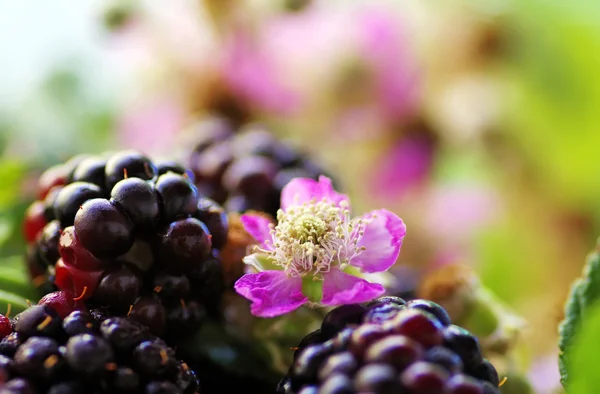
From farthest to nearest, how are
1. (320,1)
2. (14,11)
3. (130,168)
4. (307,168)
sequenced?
1. (14,11)
2. (320,1)
3. (307,168)
4. (130,168)

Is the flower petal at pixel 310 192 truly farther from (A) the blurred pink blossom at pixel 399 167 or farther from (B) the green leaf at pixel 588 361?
(A) the blurred pink blossom at pixel 399 167

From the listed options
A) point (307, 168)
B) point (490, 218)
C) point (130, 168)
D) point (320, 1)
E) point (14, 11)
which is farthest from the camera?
point (14, 11)

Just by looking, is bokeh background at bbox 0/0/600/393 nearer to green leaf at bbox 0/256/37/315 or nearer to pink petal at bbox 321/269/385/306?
Result: green leaf at bbox 0/256/37/315

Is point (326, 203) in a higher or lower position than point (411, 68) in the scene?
lower

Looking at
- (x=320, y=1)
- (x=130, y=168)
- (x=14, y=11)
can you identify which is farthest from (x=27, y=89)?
(x=130, y=168)

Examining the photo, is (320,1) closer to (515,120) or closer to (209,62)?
(209,62)

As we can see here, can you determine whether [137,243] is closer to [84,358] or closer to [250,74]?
[84,358]

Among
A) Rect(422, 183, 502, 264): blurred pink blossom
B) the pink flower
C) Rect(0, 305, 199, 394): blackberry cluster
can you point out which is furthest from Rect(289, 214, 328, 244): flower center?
Rect(422, 183, 502, 264): blurred pink blossom
